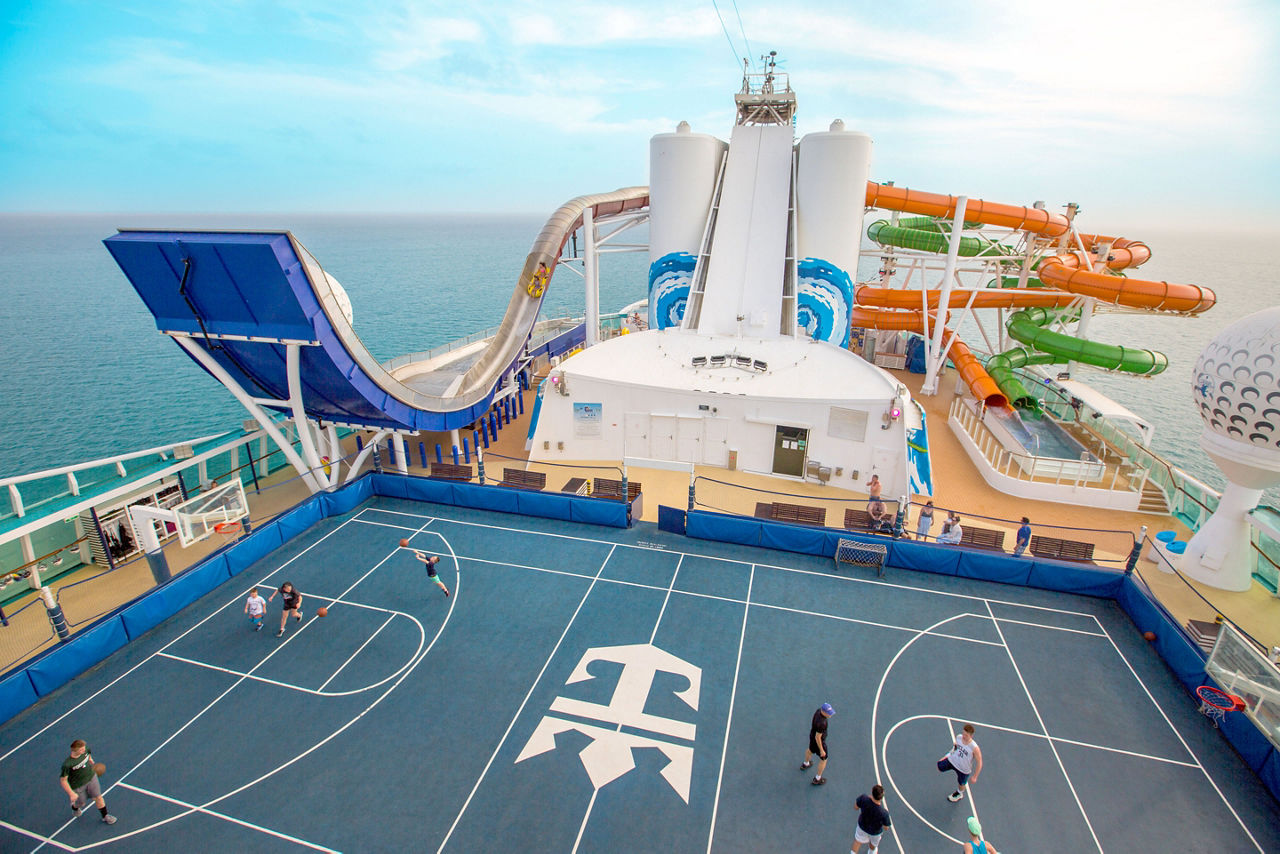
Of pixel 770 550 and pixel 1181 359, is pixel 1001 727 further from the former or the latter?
pixel 1181 359

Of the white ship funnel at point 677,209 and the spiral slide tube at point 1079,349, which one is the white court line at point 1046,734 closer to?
the spiral slide tube at point 1079,349

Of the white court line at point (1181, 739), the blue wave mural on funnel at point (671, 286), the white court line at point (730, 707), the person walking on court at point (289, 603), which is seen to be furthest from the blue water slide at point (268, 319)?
the white court line at point (1181, 739)

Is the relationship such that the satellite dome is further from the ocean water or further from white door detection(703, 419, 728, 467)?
the ocean water

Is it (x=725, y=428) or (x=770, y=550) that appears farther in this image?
(x=725, y=428)

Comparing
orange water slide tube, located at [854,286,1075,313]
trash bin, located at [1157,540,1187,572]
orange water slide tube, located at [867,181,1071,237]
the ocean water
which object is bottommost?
the ocean water

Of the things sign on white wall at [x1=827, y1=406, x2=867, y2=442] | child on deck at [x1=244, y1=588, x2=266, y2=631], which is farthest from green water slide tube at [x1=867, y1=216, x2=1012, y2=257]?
child on deck at [x1=244, y1=588, x2=266, y2=631]

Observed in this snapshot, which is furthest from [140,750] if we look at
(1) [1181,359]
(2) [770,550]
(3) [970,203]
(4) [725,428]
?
(1) [1181,359]
